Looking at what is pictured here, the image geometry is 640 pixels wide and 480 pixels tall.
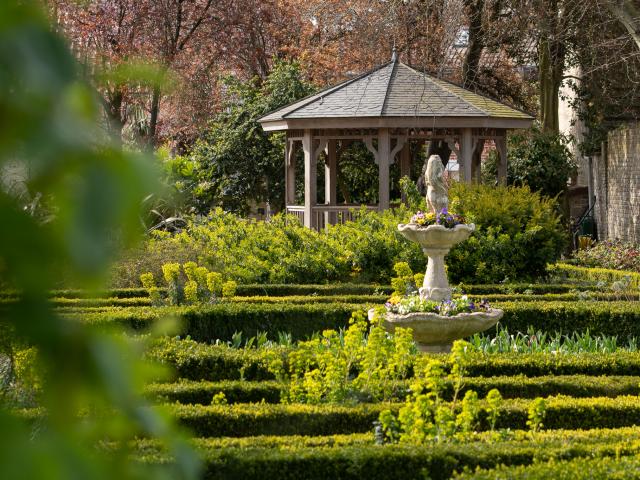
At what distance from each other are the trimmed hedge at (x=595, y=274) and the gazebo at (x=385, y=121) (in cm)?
328

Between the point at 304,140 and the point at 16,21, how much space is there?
19307 mm

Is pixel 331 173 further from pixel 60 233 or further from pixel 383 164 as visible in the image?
pixel 60 233

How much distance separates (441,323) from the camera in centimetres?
929

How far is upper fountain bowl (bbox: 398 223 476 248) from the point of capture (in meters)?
9.99

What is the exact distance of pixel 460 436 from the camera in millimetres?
5672

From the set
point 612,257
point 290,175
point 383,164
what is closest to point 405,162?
point 383,164

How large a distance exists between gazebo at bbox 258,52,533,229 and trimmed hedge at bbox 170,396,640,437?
11.7m

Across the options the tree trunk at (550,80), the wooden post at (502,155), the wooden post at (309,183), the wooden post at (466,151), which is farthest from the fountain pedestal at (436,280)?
the tree trunk at (550,80)

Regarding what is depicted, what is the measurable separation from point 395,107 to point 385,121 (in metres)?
0.40

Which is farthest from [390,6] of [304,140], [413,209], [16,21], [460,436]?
[16,21]

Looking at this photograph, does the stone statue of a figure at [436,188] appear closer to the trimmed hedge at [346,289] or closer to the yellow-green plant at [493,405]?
the trimmed hedge at [346,289]

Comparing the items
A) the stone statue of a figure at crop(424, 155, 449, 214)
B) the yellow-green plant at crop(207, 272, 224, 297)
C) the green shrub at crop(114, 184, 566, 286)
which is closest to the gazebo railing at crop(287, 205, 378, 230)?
the green shrub at crop(114, 184, 566, 286)

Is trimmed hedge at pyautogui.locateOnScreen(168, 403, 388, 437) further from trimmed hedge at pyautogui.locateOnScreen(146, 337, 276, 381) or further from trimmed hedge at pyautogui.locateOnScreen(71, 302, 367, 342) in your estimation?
trimmed hedge at pyautogui.locateOnScreen(71, 302, 367, 342)

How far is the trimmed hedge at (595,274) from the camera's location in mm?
15500
